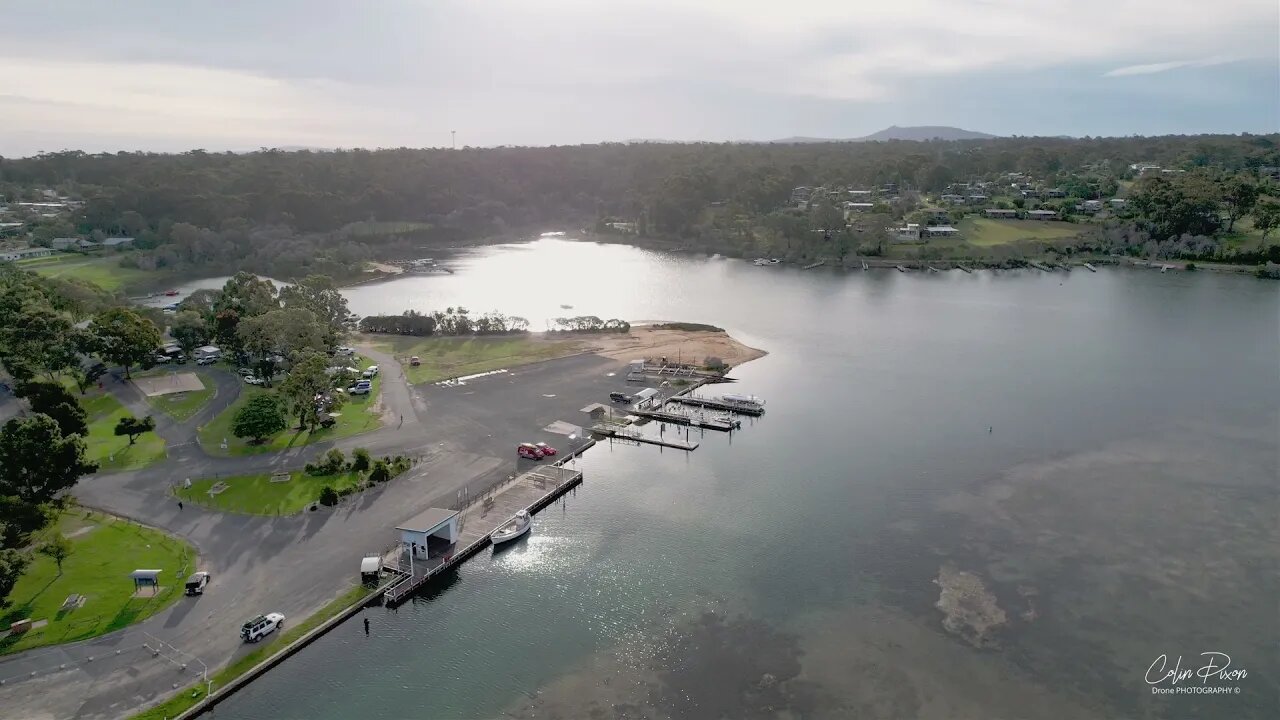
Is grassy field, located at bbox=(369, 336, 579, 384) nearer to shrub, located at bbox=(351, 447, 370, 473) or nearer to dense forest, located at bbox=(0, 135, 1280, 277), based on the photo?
shrub, located at bbox=(351, 447, 370, 473)

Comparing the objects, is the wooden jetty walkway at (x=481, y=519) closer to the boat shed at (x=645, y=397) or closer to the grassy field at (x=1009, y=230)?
the boat shed at (x=645, y=397)

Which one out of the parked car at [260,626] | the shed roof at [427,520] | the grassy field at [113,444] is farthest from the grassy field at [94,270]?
the parked car at [260,626]

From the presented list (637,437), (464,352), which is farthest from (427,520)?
(464,352)

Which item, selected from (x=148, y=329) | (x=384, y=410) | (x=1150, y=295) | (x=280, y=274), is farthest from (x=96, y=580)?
(x=1150, y=295)

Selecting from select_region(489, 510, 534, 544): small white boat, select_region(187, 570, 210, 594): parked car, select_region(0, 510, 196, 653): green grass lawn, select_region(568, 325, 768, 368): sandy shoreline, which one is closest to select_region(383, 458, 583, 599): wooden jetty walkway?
select_region(489, 510, 534, 544): small white boat

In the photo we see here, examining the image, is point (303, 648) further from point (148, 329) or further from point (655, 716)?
point (148, 329)

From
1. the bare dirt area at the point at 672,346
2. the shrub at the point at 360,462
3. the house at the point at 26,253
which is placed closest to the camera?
the shrub at the point at 360,462
